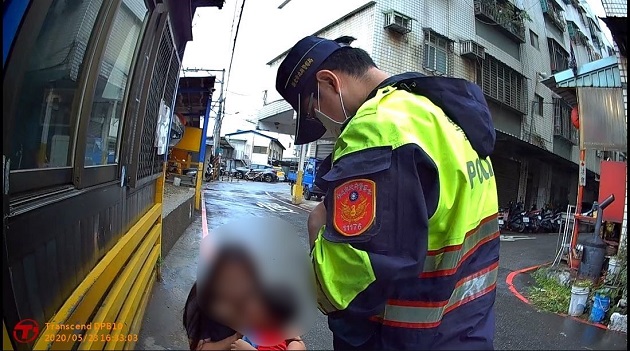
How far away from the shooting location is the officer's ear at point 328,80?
1.06 meters

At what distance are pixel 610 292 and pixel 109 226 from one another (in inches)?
206

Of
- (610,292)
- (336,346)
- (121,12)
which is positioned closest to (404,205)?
(336,346)

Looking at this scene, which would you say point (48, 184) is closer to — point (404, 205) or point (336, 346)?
point (336, 346)

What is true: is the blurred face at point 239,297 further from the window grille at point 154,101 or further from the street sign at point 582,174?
the street sign at point 582,174

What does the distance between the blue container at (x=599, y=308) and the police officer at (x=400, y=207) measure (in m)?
4.51

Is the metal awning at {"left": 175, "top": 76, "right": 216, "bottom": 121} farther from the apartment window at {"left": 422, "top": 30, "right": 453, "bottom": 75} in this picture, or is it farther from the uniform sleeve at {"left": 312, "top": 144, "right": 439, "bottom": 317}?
the uniform sleeve at {"left": 312, "top": 144, "right": 439, "bottom": 317}

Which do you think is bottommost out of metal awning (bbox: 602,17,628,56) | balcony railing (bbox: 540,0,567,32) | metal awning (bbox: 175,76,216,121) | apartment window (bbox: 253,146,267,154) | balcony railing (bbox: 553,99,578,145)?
metal awning (bbox: 602,17,628,56)

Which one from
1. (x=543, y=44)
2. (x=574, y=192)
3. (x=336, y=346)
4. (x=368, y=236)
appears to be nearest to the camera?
(x=368, y=236)

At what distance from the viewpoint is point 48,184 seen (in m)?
1.36

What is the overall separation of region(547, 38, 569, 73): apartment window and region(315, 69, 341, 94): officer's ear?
21.7 ft

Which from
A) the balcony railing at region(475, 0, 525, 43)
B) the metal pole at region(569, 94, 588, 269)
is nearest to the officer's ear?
the balcony railing at region(475, 0, 525, 43)

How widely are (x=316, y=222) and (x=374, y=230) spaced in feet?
0.69

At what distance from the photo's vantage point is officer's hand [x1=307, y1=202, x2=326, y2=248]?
3.15 feet

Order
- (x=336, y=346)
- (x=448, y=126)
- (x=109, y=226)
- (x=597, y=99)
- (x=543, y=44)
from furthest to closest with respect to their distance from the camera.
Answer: (x=543, y=44) < (x=597, y=99) < (x=109, y=226) < (x=336, y=346) < (x=448, y=126)
